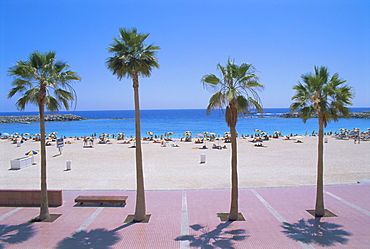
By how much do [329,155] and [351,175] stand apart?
26.2ft

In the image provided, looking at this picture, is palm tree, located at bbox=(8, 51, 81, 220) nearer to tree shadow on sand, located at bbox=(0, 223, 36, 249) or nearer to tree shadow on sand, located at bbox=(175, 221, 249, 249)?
tree shadow on sand, located at bbox=(0, 223, 36, 249)

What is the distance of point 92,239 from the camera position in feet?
25.5

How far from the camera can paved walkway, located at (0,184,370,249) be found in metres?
7.51

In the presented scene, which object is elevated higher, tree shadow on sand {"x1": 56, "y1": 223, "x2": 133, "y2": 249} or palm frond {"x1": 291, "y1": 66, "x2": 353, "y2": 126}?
palm frond {"x1": 291, "y1": 66, "x2": 353, "y2": 126}

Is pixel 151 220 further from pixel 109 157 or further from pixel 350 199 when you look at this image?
pixel 109 157

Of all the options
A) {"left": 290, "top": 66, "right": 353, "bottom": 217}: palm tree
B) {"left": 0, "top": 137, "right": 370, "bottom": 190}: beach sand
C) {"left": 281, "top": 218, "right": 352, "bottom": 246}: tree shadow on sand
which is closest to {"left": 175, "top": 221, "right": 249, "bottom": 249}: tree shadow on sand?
{"left": 281, "top": 218, "right": 352, "bottom": 246}: tree shadow on sand

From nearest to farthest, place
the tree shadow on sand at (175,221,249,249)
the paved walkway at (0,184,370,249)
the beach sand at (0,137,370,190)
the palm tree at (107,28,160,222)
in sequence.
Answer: the tree shadow on sand at (175,221,249,249)
the paved walkway at (0,184,370,249)
the palm tree at (107,28,160,222)
the beach sand at (0,137,370,190)

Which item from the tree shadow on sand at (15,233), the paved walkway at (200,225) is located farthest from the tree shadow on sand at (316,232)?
the tree shadow on sand at (15,233)

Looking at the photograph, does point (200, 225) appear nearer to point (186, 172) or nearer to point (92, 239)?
point (92, 239)

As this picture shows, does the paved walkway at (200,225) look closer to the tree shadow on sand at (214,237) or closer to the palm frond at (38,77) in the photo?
the tree shadow on sand at (214,237)

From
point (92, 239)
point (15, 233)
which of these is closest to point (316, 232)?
point (92, 239)

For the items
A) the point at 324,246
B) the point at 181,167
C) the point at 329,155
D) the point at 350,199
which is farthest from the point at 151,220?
the point at 329,155

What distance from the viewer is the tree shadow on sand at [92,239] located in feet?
24.1

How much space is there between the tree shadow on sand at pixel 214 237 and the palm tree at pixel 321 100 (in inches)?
139
